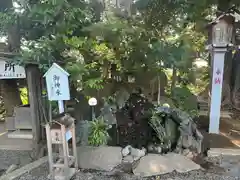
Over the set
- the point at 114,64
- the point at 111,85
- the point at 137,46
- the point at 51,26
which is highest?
the point at 51,26

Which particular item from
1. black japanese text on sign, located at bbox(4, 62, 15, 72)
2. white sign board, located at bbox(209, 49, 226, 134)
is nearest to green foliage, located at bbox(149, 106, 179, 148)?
white sign board, located at bbox(209, 49, 226, 134)

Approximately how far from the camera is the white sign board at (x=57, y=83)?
3.47 meters

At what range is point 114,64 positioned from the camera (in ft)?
16.2

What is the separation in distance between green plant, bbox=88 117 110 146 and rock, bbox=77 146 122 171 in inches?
7.3

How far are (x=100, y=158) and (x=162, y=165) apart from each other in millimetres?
1067

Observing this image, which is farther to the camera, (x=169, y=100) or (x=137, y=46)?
(x=169, y=100)

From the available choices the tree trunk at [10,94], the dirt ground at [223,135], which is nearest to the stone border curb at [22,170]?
the tree trunk at [10,94]

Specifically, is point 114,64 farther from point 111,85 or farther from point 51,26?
point 51,26

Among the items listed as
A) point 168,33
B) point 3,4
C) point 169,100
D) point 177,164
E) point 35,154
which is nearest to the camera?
point 177,164

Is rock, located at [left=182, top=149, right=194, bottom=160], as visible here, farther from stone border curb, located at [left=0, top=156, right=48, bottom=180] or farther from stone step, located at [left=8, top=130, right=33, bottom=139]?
stone step, located at [left=8, top=130, right=33, bottom=139]

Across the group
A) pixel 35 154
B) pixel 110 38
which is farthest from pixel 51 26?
pixel 35 154

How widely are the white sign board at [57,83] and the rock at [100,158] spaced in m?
1.19

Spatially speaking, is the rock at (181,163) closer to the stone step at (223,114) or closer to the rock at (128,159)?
the rock at (128,159)

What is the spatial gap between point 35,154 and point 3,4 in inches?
125
